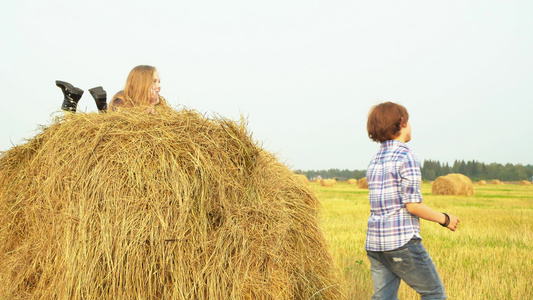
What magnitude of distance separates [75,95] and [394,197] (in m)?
3.50

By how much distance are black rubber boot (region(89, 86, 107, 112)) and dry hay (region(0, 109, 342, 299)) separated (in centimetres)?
67

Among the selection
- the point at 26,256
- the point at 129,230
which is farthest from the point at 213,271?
the point at 26,256

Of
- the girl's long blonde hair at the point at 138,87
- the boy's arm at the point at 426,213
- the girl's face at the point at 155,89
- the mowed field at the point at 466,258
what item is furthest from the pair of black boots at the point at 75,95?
the boy's arm at the point at 426,213

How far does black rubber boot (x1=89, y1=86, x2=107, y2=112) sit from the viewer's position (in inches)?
165

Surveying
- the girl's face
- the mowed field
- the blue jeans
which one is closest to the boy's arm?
the blue jeans

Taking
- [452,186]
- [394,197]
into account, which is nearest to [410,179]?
[394,197]

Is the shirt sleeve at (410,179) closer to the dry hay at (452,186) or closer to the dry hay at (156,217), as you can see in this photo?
the dry hay at (156,217)

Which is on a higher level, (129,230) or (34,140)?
(34,140)

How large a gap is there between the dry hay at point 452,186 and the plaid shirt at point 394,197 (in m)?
26.3

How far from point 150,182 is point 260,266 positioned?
1.01 metres

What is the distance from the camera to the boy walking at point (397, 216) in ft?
8.92

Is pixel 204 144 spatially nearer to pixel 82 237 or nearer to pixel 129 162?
pixel 129 162

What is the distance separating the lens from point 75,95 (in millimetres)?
4410

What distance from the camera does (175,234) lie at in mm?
2781
